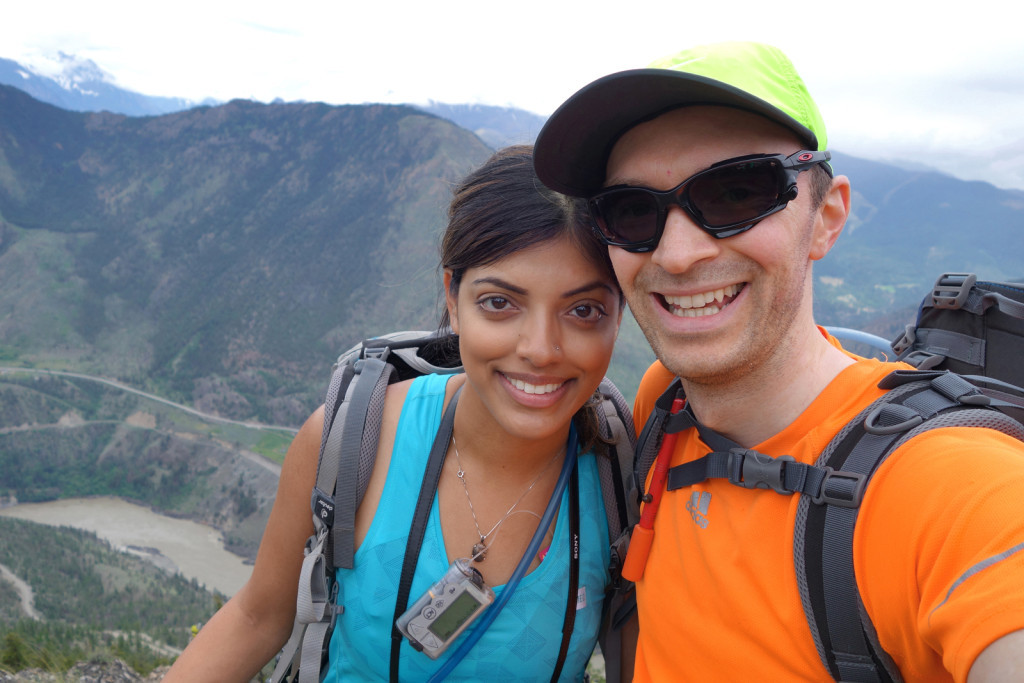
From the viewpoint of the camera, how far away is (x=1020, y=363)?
9.18 feet

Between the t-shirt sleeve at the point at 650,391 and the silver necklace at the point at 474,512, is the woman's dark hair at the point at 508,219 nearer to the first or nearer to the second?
the t-shirt sleeve at the point at 650,391

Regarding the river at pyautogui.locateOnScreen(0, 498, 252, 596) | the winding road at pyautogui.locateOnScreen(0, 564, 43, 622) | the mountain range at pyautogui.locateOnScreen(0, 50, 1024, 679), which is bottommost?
the river at pyautogui.locateOnScreen(0, 498, 252, 596)

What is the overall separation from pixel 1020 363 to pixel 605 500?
2.03 meters

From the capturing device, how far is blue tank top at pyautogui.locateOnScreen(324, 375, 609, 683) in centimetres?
271

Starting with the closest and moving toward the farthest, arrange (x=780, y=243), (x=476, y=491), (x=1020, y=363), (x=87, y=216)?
(x=780, y=243)
(x=1020, y=363)
(x=476, y=491)
(x=87, y=216)

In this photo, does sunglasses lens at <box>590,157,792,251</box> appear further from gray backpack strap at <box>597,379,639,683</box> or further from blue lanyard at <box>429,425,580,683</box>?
blue lanyard at <box>429,425,580,683</box>

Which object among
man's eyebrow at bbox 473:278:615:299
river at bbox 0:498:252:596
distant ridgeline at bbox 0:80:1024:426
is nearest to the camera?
man's eyebrow at bbox 473:278:615:299

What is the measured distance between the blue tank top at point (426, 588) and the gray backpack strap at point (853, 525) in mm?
1264

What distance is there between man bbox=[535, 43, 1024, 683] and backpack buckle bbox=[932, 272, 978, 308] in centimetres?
130

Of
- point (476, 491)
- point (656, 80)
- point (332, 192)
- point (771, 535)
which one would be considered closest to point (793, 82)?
point (656, 80)

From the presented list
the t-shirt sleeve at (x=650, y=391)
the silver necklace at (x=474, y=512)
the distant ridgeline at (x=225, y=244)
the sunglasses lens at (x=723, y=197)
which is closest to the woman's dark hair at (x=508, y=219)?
the sunglasses lens at (x=723, y=197)

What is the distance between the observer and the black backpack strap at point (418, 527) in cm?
271

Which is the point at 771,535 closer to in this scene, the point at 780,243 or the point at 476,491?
the point at 780,243

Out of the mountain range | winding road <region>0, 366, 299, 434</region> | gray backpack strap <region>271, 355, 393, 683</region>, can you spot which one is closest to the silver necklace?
gray backpack strap <region>271, 355, 393, 683</region>
